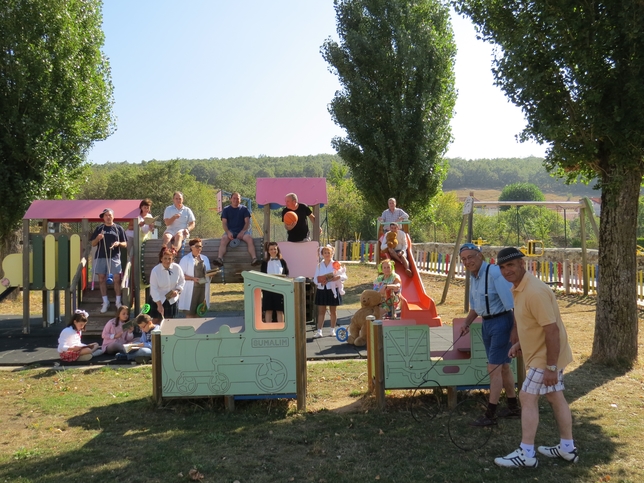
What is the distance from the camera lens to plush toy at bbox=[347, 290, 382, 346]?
8.90 metres

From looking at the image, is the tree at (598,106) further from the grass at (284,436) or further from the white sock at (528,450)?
the white sock at (528,450)

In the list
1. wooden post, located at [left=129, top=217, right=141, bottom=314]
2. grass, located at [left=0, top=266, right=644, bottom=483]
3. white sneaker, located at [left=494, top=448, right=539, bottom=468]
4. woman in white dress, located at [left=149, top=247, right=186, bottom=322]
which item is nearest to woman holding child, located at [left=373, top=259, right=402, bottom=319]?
grass, located at [left=0, top=266, right=644, bottom=483]

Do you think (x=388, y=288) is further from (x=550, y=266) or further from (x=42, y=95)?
(x=42, y=95)

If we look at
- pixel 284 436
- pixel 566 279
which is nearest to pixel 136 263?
pixel 284 436

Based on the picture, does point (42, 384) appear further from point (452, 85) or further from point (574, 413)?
point (452, 85)

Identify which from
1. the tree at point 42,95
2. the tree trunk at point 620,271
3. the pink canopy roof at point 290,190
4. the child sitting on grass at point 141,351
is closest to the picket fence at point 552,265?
the tree trunk at point 620,271

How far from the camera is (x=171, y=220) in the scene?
11.0m

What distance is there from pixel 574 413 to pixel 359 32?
17886 mm

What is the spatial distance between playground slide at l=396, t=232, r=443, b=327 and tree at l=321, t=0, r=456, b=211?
11.0 m

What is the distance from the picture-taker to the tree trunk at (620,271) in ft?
25.6

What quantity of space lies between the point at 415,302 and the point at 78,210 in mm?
6762

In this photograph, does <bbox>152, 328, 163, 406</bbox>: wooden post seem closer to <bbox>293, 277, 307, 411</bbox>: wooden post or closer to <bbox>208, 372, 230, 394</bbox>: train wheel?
<bbox>208, 372, 230, 394</bbox>: train wheel

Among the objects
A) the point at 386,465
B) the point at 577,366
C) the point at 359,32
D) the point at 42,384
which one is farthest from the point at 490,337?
the point at 359,32

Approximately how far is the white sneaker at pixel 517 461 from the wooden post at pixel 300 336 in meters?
2.21
